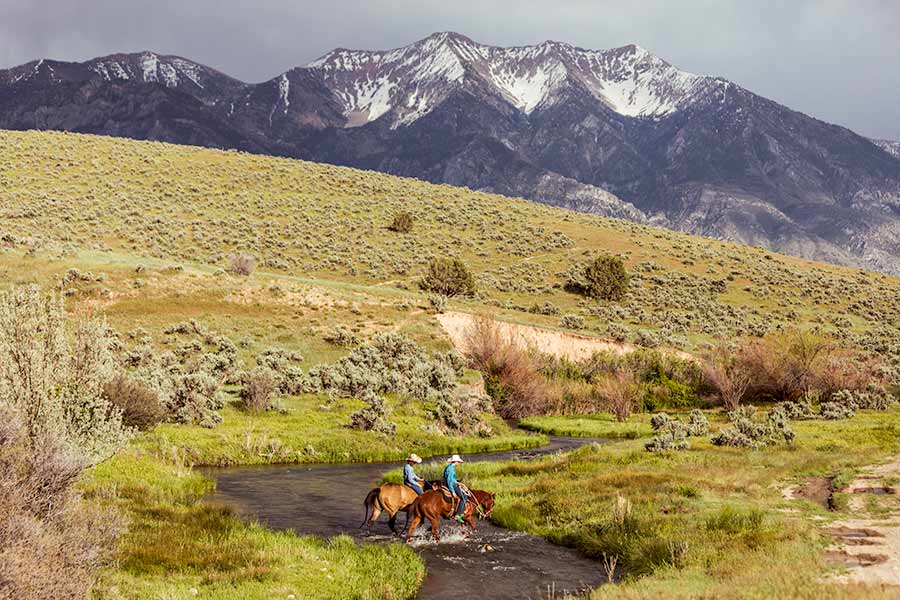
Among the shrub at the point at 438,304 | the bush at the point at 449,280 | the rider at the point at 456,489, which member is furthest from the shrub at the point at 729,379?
the rider at the point at 456,489

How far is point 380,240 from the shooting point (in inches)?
3738

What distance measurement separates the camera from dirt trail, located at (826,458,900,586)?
13625 mm

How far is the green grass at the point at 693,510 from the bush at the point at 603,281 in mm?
45816

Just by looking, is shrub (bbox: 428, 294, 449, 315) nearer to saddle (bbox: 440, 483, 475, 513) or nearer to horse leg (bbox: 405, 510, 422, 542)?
saddle (bbox: 440, 483, 475, 513)

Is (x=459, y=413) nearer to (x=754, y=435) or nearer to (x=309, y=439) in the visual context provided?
(x=309, y=439)

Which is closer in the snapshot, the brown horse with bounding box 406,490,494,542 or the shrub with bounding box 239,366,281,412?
the brown horse with bounding box 406,490,494,542

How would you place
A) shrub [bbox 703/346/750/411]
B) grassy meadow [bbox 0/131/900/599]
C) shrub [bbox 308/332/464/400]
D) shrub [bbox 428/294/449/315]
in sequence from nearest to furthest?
1. grassy meadow [bbox 0/131/900/599]
2. shrub [bbox 308/332/464/400]
3. shrub [bbox 703/346/750/411]
4. shrub [bbox 428/294/449/315]

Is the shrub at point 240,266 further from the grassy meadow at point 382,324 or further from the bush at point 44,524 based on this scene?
the bush at point 44,524

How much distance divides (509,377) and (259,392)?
20520 millimetres

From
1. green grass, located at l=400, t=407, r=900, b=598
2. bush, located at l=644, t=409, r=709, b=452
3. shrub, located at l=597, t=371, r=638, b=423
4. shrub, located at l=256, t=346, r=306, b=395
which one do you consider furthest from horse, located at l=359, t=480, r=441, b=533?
shrub, located at l=597, t=371, r=638, b=423

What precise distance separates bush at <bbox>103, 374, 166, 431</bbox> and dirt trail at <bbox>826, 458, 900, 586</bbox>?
84.2 feet

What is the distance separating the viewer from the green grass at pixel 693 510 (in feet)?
45.5

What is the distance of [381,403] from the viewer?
132ft

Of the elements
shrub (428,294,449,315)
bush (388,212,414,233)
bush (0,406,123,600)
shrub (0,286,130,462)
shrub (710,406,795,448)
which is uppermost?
bush (388,212,414,233)
